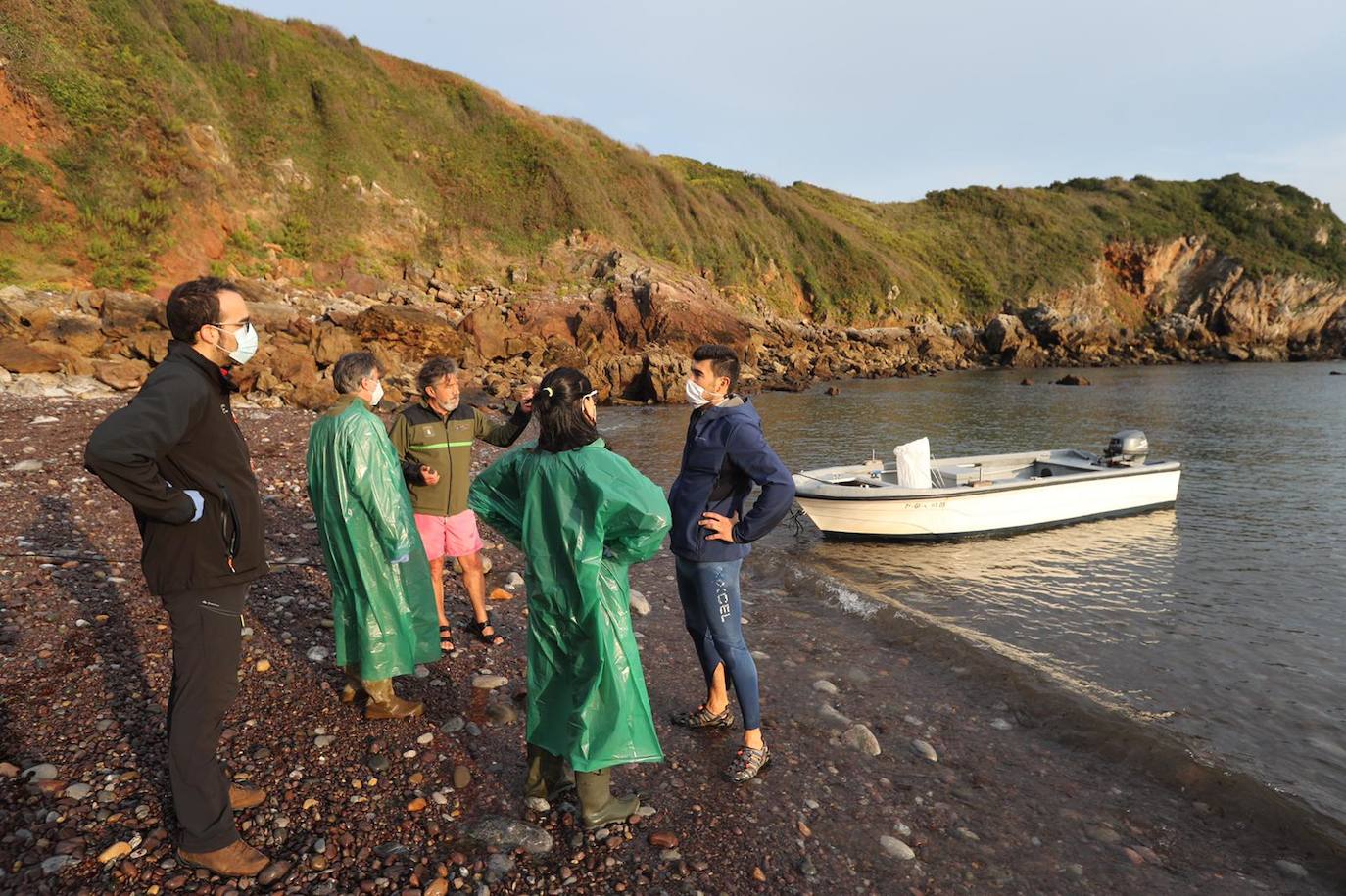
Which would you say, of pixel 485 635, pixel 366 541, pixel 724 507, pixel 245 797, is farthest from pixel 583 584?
pixel 485 635

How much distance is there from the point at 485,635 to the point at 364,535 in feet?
6.64

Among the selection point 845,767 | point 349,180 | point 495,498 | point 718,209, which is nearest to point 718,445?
point 495,498

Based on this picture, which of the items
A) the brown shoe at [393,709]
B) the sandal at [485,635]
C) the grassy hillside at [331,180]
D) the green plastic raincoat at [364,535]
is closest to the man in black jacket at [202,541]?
the green plastic raincoat at [364,535]

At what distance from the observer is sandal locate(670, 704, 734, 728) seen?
15.7 feet

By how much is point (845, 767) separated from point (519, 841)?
88.2 inches

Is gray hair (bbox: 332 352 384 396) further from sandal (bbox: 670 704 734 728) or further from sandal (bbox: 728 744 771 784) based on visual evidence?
sandal (bbox: 728 744 771 784)

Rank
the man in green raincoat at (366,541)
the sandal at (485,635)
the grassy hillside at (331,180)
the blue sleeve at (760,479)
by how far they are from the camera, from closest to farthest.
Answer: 1. the blue sleeve at (760,479)
2. the man in green raincoat at (366,541)
3. the sandal at (485,635)
4. the grassy hillside at (331,180)

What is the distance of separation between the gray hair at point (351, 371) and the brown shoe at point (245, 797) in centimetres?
226

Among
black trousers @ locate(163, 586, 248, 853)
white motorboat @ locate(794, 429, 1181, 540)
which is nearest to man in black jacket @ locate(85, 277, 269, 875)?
black trousers @ locate(163, 586, 248, 853)

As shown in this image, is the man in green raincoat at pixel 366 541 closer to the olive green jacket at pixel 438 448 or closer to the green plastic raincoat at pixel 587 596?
the olive green jacket at pixel 438 448

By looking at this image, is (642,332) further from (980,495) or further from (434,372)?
(434,372)

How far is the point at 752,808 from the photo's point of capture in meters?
3.94

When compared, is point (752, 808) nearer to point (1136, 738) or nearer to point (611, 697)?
point (611, 697)

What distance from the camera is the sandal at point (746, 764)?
419cm
